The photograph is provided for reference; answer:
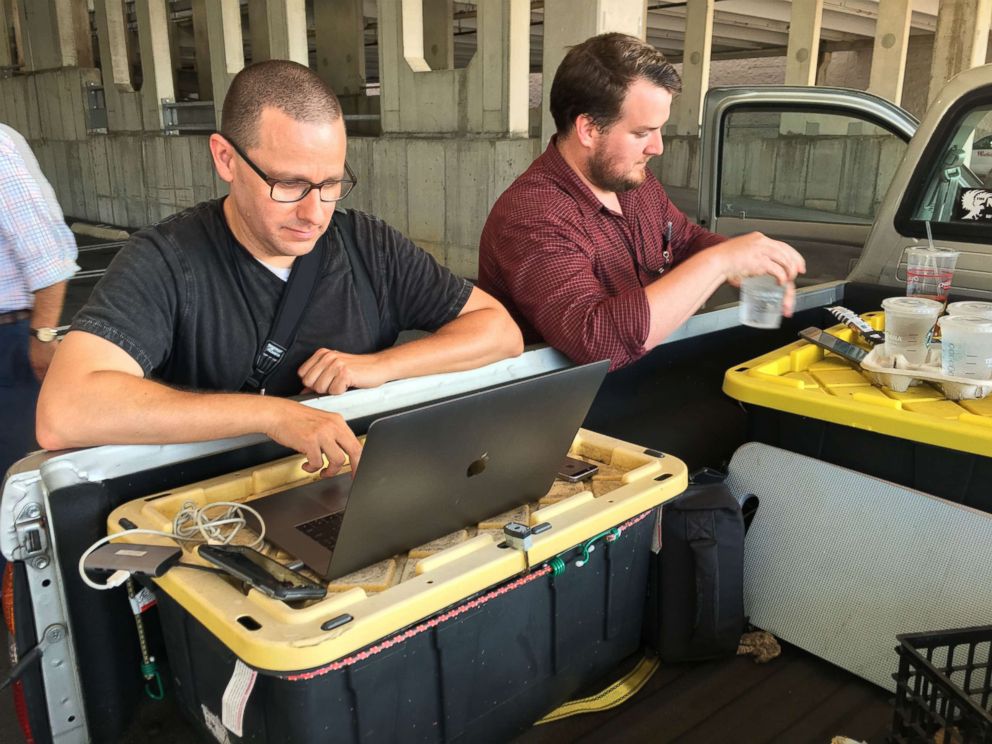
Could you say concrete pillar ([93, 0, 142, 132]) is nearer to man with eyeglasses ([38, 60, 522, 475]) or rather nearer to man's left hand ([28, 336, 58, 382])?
man's left hand ([28, 336, 58, 382])

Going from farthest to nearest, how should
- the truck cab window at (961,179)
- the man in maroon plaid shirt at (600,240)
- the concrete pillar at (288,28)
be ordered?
1. the concrete pillar at (288,28)
2. the truck cab window at (961,179)
3. the man in maroon plaid shirt at (600,240)

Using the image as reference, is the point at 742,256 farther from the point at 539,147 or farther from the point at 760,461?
the point at 539,147

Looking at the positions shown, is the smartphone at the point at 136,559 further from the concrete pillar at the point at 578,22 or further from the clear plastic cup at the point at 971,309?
the concrete pillar at the point at 578,22

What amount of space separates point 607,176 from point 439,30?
42.9 ft

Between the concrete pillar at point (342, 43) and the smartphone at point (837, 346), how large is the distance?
1354 centimetres

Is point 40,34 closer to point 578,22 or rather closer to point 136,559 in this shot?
point 578,22

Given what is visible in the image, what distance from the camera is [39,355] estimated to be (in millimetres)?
2414

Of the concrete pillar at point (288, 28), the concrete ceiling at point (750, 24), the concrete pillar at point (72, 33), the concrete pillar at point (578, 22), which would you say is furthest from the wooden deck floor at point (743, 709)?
the concrete pillar at point (72, 33)

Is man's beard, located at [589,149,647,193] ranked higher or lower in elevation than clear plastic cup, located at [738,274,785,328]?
higher

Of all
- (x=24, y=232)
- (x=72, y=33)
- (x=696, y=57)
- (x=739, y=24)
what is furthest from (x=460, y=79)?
(x=739, y=24)

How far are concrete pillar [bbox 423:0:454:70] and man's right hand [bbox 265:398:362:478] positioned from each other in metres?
13.2

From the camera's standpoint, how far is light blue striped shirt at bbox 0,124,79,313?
2.35 meters

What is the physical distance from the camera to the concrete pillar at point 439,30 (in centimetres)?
1382

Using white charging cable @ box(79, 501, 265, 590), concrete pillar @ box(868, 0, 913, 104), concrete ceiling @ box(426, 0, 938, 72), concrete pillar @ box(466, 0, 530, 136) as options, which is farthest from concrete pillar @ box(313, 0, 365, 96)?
white charging cable @ box(79, 501, 265, 590)
